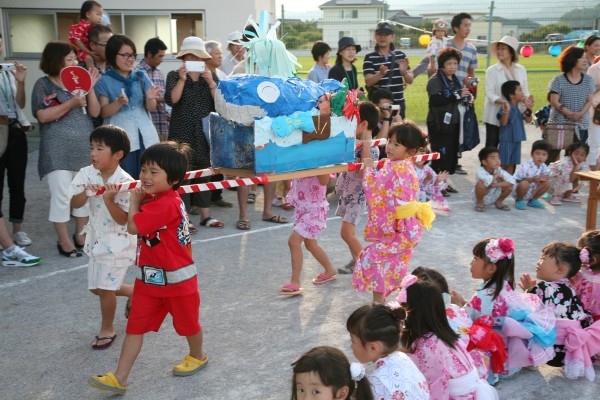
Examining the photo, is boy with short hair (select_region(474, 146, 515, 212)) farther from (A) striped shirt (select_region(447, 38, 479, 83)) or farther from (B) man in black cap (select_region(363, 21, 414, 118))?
(A) striped shirt (select_region(447, 38, 479, 83))

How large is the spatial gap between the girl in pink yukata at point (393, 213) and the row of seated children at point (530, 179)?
3.37 meters

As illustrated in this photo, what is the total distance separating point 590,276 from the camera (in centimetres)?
440

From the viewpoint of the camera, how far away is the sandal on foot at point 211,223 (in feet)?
24.3

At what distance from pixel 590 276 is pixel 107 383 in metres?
3.11

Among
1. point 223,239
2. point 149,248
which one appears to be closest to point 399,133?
point 149,248

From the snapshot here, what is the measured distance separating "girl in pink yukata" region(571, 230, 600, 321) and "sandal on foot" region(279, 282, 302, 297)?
208cm

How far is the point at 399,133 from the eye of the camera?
189 inches

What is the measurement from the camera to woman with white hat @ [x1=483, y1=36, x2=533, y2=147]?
9.02 m

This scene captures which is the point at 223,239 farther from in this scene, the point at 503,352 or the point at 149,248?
the point at 503,352

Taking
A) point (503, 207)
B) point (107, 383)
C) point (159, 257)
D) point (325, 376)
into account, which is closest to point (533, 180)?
point (503, 207)

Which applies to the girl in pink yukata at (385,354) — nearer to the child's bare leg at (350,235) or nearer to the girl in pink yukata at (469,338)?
the girl in pink yukata at (469,338)

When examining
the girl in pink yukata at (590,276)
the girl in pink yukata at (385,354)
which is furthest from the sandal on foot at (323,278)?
the girl in pink yukata at (385,354)

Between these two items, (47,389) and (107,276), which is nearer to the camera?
(47,389)

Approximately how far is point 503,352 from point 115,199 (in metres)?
2.57
